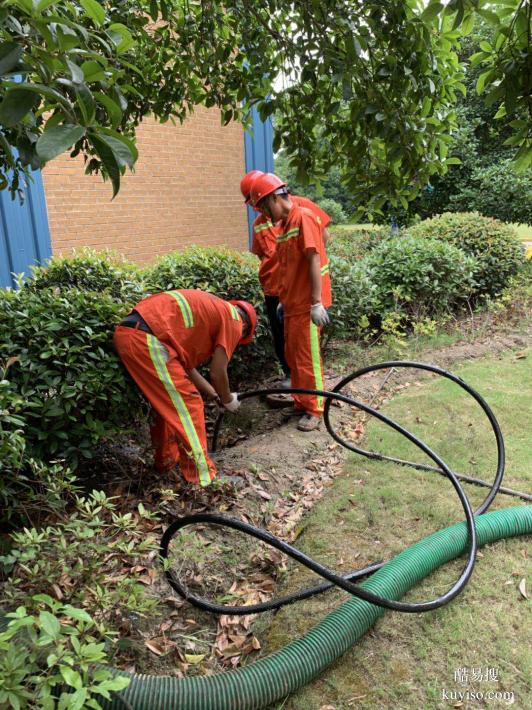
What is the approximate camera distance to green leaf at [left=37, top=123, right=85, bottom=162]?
36.7 inches

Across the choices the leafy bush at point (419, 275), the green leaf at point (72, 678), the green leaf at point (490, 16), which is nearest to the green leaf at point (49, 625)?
the green leaf at point (72, 678)

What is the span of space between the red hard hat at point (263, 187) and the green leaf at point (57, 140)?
3047 mm

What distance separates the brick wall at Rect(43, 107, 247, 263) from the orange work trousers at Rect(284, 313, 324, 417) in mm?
4419

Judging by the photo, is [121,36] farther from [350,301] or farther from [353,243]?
[353,243]

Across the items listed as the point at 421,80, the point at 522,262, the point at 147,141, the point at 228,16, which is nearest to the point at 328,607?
the point at 421,80

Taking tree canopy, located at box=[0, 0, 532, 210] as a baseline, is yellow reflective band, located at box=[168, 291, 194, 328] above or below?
below

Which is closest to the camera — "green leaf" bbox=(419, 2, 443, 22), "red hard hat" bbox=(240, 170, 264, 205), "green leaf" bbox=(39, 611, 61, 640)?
"green leaf" bbox=(39, 611, 61, 640)

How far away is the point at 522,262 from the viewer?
8047 mm

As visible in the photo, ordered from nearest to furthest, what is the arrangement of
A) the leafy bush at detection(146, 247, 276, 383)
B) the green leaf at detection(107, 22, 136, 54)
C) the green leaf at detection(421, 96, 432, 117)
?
the green leaf at detection(107, 22, 136, 54) → the green leaf at detection(421, 96, 432, 117) → the leafy bush at detection(146, 247, 276, 383)

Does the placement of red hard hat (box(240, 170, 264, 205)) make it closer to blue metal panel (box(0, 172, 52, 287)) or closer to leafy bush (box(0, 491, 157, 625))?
leafy bush (box(0, 491, 157, 625))

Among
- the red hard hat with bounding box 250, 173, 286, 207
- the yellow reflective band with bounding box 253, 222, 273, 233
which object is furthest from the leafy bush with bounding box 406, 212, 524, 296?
the red hard hat with bounding box 250, 173, 286, 207

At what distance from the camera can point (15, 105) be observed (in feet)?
3.14

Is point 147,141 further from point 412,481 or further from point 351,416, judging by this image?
point 412,481

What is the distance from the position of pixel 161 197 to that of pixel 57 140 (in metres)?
8.31
